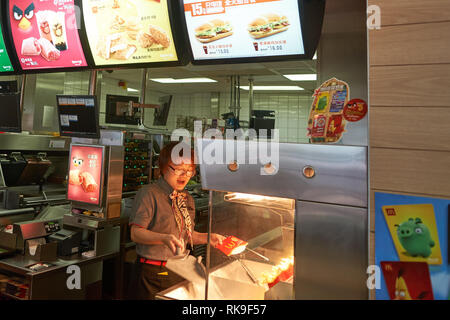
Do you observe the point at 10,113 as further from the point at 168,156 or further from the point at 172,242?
the point at 172,242

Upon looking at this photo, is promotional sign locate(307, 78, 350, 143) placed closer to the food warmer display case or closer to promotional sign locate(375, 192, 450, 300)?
the food warmer display case

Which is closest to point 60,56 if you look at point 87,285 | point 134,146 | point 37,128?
point 134,146

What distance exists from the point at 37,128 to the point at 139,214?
3216 millimetres

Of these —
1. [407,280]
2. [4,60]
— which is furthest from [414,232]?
[4,60]

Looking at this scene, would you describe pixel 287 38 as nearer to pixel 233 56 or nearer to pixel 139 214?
pixel 233 56

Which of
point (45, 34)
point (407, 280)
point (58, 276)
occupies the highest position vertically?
point (45, 34)

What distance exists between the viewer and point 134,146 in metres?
4.34

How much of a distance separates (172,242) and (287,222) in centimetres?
127

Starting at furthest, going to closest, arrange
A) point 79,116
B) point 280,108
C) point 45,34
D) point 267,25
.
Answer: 1. point 280,108
2. point 79,116
3. point 45,34
4. point 267,25

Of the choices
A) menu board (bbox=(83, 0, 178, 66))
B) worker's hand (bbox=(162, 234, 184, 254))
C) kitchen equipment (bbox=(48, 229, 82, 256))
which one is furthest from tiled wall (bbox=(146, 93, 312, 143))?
worker's hand (bbox=(162, 234, 184, 254))

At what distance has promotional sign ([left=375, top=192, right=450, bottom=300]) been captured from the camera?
102 centimetres

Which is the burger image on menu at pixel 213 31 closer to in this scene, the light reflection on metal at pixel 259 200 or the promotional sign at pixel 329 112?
the promotional sign at pixel 329 112

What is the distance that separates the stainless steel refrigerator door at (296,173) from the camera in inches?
45.7

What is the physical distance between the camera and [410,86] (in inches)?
41.9
